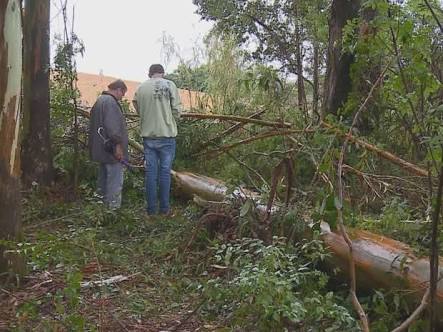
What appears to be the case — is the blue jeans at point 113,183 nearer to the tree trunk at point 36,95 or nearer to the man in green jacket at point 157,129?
the man in green jacket at point 157,129

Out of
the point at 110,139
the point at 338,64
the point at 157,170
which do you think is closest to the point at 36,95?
the point at 110,139

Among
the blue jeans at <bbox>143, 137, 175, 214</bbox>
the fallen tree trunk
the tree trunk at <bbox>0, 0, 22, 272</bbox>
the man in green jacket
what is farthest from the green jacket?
the fallen tree trunk

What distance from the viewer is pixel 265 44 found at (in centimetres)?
2048

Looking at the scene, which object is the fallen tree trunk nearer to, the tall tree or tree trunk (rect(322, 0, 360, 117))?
tree trunk (rect(322, 0, 360, 117))

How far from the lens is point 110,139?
7.90 meters

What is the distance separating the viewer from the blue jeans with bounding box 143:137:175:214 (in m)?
8.08

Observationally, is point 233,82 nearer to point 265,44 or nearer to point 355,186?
point 355,186

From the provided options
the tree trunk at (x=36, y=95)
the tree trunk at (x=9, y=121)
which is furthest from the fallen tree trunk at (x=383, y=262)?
the tree trunk at (x=36, y=95)

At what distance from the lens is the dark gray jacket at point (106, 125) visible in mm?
7906

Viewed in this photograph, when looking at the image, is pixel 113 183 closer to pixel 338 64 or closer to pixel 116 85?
pixel 116 85

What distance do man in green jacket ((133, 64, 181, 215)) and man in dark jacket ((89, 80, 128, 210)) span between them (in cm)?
29

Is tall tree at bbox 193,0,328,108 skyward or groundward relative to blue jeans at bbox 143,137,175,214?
skyward

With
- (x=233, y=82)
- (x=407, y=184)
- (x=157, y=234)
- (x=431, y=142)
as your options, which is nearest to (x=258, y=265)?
(x=431, y=142)

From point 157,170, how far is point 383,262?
4.13 m
